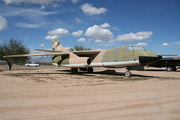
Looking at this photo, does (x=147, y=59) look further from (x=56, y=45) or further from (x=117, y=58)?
(x=56, y=45)

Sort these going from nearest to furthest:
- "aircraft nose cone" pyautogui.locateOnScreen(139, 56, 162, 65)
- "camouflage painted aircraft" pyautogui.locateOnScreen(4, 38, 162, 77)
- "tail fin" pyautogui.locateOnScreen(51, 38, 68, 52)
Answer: "aircraft nose cone" pyautogui.locateOnScreen(139, 56, 162, 65) → "camouflage painted aircraft" pyautogui.locateOnScreen(4, 38, 162, 77) → "tail fin" pyautogui.locateOnScreen(51, 38, 68, 52)

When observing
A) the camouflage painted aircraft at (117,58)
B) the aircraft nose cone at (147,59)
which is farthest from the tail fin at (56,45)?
the aircraft nose cone at (147,59)

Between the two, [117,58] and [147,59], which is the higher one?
[117,58]

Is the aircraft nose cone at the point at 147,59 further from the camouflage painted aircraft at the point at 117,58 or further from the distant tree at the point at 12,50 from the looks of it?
the distant tree at the point at 12,50

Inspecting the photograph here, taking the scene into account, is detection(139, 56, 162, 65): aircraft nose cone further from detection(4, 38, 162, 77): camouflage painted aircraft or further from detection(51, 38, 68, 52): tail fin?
detection(51, 38, 68, 52): tail fin

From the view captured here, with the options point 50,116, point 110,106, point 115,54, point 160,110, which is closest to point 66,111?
point 50,116

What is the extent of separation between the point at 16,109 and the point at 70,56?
13.1 m

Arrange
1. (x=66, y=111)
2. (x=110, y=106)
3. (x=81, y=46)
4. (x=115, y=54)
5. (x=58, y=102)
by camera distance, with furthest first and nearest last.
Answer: (x=81, y=46), (x=115, y=54), (x=58, y=102), (x=110, y=106), (x=66, y=111)

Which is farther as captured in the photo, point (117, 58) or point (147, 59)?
point (117, 58)

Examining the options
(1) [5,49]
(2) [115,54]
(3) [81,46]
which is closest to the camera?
(2) [115,54]

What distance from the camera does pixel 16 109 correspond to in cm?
382

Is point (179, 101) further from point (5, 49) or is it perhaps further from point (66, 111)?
point (5, 49)

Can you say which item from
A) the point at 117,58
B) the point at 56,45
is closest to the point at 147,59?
the point at 117,58

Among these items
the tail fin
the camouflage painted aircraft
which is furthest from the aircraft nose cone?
the tail fin
